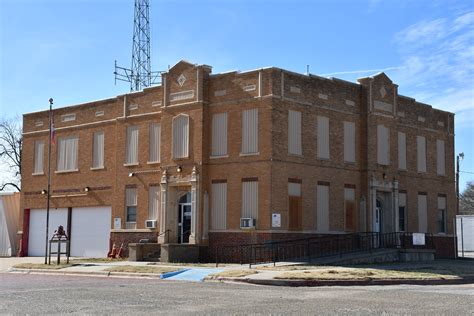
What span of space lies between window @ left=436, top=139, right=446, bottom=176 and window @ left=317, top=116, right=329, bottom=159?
11.1 meters

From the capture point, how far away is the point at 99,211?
4188 cm

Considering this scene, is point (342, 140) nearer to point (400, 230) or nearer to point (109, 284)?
point (400, 230)

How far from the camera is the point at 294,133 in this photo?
113 ft

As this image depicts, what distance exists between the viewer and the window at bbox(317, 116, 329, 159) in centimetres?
3575

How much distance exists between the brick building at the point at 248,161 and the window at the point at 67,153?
0.09 metres

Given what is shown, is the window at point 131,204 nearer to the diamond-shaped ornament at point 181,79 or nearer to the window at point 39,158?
the diamond-shaped ornament at point 181,79

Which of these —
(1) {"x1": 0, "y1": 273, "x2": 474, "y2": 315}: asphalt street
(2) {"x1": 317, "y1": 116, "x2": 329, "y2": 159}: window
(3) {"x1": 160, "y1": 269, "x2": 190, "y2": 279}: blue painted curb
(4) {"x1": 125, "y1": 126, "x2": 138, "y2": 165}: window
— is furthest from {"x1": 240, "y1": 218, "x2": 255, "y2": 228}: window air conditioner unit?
(1) {"x1": 0, "y1": 273, "x2": 474, "y2": 315}: asphalt street

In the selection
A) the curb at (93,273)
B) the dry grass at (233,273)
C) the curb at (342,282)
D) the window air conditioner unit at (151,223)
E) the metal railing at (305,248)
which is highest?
the window air conditioner unit at (151,223)

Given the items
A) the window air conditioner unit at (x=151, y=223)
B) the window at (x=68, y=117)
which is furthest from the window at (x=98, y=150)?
the window air conditioner unit at (x=151, y=223)

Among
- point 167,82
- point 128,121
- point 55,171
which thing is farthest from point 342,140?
point 55,171

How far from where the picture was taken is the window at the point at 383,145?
38.5m

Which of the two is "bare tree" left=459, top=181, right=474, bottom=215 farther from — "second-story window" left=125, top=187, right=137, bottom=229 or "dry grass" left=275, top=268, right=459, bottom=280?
"dry grass" left=275, top=268, right=459, bottom=280

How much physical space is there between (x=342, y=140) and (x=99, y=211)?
51.8ft

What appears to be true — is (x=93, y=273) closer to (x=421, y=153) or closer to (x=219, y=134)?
(x=219, y=134)
